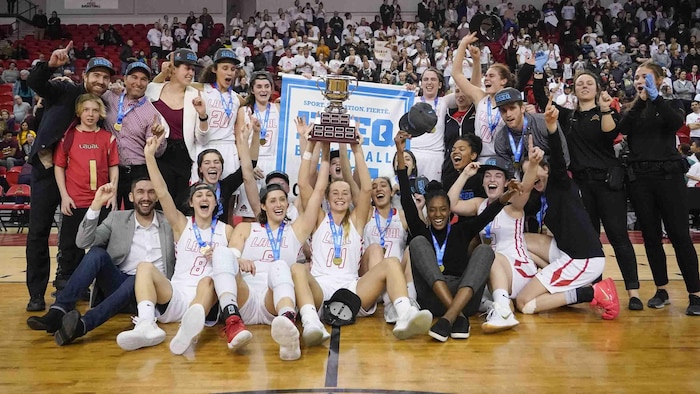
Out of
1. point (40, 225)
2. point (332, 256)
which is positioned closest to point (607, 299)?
point (332, 256)

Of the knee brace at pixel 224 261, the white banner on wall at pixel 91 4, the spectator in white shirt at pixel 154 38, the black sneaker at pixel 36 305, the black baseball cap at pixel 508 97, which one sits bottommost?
the black sneaker at pixel 36 305

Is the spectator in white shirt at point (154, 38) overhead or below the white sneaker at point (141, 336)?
overhead

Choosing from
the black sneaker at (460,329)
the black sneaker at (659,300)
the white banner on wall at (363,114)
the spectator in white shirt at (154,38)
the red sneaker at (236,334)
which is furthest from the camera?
the spectator in white shirt at (154,38)

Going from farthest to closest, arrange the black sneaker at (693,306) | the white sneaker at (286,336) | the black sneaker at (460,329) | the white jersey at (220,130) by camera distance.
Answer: the white jersey at (220,130), the black sneaker at (693,306), the black sneaker at (460,329), the white sneaker at (286,336)

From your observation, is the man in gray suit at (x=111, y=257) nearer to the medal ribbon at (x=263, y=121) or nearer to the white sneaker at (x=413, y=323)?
the medal ribbon at (x=263, y=121)

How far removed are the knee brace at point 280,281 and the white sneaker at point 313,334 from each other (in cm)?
25

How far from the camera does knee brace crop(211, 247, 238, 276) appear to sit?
12.9 feet

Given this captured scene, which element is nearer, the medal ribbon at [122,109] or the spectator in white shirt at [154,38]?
the medal ribbon at [122,109]

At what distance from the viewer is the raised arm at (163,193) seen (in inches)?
171

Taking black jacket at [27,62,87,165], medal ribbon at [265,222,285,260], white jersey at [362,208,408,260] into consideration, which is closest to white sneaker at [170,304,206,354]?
medal ribbon at [265,222,285,260]

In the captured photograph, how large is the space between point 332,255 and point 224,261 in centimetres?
87

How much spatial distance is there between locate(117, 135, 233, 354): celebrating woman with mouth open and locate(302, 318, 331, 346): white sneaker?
23.6 inches

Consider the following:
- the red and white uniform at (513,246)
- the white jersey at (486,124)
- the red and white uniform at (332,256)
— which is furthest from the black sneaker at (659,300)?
the red and white uniform at (332,256)

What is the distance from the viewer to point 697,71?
54.7 feet
